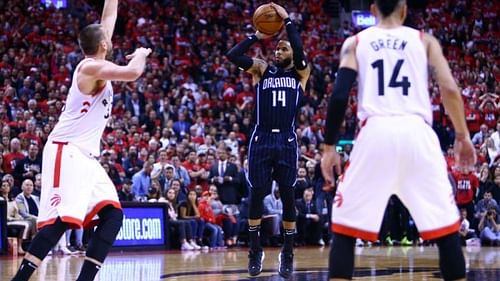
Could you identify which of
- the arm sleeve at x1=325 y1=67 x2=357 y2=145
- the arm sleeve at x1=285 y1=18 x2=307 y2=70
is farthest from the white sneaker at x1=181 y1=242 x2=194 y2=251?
the arm sleeve at x1=325 y1=67 x2=357 y2=145

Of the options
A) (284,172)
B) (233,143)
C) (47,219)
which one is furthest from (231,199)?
(47,219)

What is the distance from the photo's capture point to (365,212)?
5316 mm

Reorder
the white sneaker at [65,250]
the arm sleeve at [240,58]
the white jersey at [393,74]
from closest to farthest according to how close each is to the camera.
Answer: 1. the white jersey at [393,74]
2. the arm sleeve at [240,58]
3. the white sneaker at [65,250]

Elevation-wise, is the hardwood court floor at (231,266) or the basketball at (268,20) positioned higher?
the basketball at (268,20)

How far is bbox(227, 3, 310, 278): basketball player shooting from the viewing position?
31.8 ft

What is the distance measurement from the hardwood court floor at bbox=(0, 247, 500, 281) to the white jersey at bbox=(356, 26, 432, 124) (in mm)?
4279

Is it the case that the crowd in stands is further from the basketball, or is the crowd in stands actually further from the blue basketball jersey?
the basketball

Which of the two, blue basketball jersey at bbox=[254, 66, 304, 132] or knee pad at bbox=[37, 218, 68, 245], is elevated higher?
blue basketball jersey at bbox=[254, 66, 304, 132]

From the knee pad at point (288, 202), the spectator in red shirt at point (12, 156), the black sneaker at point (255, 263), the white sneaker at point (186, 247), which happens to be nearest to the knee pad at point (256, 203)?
the knee pad at point (288, 202)

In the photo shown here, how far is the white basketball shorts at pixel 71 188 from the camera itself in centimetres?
664

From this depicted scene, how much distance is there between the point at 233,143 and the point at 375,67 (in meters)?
14.9

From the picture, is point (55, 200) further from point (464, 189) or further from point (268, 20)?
point (464, 189)

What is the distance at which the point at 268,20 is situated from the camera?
984cm

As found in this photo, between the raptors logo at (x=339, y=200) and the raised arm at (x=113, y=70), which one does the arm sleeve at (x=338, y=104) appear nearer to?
the raptors logo at (x=339, y=200)
